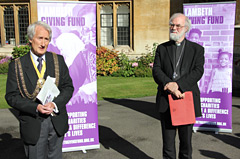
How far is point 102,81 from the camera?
42.2 feet

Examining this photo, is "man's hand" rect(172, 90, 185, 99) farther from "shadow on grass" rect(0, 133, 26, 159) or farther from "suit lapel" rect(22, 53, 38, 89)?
"shadow on grass" rect(0, 133, 26, 159)

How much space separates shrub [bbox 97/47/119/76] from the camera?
1484 cm

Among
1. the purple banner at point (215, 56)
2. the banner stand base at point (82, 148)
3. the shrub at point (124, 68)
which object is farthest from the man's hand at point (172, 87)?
the shrub at point (124, 68)

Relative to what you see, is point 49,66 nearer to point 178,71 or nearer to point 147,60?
point 178,71

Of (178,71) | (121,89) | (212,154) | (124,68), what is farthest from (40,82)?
(124,68)

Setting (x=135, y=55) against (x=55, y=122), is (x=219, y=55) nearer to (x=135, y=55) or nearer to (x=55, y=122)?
(x=55, y=122)

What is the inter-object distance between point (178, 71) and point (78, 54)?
1.90 metres

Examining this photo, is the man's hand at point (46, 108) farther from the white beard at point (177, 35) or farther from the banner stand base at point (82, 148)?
the banner stand base at point (82, 148)

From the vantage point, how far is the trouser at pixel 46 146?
2.70 m

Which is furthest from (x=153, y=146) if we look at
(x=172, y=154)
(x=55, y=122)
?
(x=55, y=122)

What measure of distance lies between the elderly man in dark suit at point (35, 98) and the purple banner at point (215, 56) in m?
3.73

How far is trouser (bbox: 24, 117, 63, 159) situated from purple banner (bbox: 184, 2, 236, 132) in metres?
3.85

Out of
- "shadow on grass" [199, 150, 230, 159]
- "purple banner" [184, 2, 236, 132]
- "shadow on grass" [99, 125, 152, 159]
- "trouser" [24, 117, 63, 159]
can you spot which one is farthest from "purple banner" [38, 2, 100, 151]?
"purple banner" [184, 2, 236, 132]

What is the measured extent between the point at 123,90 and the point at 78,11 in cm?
660
